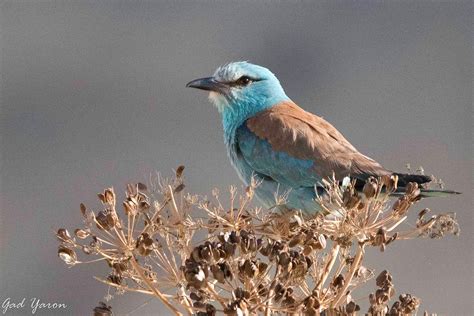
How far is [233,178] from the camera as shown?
10062 mm

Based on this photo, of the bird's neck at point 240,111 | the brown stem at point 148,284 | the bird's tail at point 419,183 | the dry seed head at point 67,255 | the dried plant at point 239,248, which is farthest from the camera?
the bird's neck at point 240,111

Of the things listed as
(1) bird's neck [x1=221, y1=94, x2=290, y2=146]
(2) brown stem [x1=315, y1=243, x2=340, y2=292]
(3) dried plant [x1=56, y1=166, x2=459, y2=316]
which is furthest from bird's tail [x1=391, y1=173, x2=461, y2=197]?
(1) bird's neck [x1=221, y1=94, x2=290, y2=146]

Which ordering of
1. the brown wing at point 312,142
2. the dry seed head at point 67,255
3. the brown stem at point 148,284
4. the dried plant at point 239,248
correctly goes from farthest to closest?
1. the brown wing at point 312,142
2. the dry seed head at point 67,255
3. the brown stem at point 148,284
4. the dried plant at point 239,248

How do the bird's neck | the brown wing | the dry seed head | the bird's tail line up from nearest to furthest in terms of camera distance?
the dry seed head → the bird's tail → the brown wing → the bird's neck

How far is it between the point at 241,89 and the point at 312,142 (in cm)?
63

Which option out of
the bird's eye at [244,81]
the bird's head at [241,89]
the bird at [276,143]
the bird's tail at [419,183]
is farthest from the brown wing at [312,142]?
the bird's tail at [419,183]

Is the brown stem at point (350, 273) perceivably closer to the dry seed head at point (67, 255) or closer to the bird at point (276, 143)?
the dry seed head at point (67, 255)

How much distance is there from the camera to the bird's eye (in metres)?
5.19

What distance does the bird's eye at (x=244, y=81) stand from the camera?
5188 mm

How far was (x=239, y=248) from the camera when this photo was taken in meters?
2.92

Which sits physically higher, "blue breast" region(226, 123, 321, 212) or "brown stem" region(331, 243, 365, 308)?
"brown stem" region(331, 243, 365, 308)

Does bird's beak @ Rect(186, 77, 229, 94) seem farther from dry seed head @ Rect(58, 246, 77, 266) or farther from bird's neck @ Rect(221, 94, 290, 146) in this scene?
dry seed head @ Rect(58, 246, 77, 266)

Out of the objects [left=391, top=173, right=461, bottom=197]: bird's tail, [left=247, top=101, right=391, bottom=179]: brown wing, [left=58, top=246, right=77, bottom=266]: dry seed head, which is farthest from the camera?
[left=247, top=101, right=391, bottom=179]: brown wing

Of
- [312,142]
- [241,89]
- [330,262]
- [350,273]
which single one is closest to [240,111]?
[241,89]
